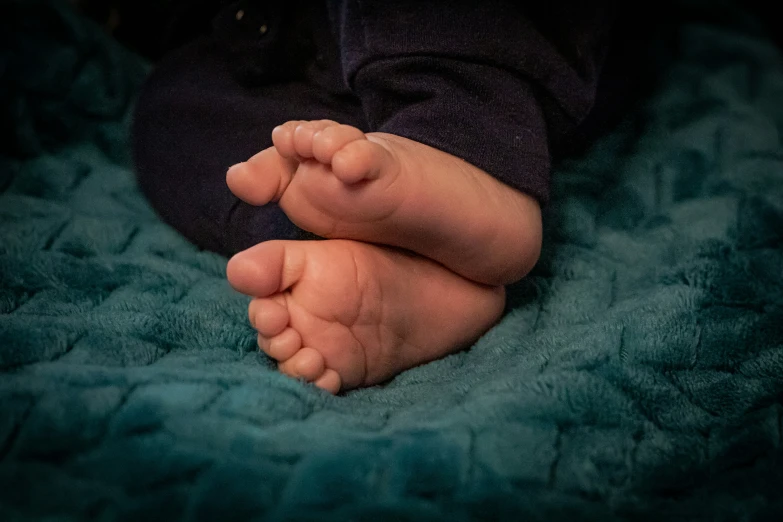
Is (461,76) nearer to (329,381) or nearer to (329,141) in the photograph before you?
(329,141)

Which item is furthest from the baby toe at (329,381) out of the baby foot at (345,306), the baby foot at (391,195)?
the baby foot at (391,195)

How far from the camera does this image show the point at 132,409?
466mm

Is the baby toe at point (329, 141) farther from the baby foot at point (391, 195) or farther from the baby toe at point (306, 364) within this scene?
the baby toe at point (306, 364)

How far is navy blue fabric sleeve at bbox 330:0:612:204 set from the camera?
1.90 feet

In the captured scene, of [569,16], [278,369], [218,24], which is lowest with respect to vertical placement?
[278,369]

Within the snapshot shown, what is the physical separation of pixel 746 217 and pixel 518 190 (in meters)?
0.27

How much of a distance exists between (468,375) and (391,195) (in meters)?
0.18

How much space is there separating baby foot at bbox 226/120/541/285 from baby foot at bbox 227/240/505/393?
0.9 inches

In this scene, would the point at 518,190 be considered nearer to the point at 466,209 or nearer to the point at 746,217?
the point at 466,209

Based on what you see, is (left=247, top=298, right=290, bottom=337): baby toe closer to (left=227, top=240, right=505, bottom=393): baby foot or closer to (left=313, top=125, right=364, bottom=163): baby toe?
(left=227, top=240, right=505, bottom=393): baby foot

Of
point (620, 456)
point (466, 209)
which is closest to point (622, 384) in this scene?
point (620, 456)

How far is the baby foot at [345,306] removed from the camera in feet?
1.68

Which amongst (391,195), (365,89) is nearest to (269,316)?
(391,195)

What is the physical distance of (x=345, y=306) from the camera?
0.53 m
